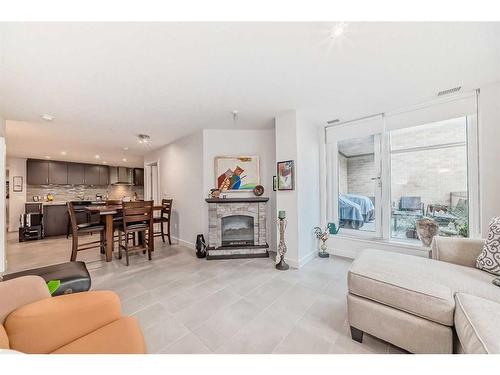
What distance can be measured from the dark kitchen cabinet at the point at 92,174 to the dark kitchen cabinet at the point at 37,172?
0.94 m

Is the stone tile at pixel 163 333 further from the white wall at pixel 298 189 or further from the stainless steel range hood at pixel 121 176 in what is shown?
the stainless steel range hood at pixel 121 176

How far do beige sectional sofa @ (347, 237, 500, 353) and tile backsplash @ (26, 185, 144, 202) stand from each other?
8331 millimetres

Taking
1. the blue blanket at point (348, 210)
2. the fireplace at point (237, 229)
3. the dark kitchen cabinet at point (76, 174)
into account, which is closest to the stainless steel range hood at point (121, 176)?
the dark kitchen cabinet at point (76, 174)

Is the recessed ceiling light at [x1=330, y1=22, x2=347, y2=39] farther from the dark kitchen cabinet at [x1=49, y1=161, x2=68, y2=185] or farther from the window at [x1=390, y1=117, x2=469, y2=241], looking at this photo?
the dark kitchen cabinet at [x1=49, y1=161, x2=68, y2=185]

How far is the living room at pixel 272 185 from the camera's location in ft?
3.86

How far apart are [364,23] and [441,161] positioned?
2.30 meters

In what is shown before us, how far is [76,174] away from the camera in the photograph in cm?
625

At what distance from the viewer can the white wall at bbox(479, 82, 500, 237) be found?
202 cm

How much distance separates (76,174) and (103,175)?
28.2 inches

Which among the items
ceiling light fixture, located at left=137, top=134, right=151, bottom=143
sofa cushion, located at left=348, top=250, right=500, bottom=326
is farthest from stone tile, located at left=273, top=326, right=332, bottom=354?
ceiling light fixture, located at left=137, top=134, right=151, bottom=143

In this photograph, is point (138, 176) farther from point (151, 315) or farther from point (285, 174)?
point (151, 315)

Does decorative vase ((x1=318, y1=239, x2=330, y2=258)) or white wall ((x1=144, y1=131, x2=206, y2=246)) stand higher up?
white wall ((x1=144, y1=131, x2=206, y2=246))

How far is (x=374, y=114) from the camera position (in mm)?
2838
